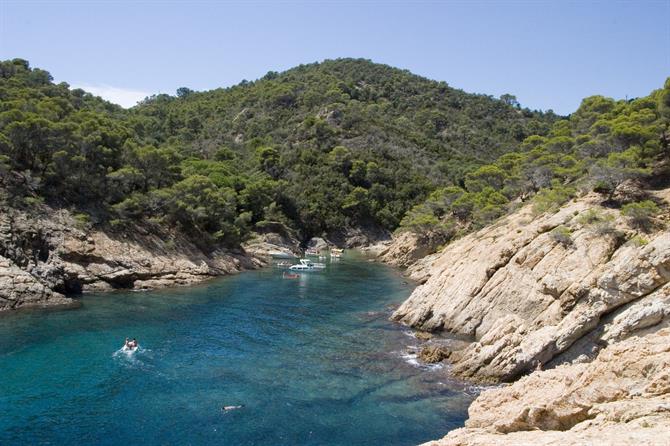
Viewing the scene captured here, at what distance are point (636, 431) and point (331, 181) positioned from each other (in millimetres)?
122083

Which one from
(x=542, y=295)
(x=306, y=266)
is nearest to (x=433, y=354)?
(x=542, y=295)

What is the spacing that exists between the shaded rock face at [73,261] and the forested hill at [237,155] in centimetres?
331

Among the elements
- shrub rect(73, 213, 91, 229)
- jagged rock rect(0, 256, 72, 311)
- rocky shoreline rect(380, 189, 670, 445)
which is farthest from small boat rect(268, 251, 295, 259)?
jagged rock rect(0, 256, 72, 311)

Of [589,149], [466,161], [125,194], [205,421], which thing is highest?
[466,161]

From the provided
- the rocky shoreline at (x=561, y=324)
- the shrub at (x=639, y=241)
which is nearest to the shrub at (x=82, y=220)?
the rocky shoreline at (x=561, y=324)

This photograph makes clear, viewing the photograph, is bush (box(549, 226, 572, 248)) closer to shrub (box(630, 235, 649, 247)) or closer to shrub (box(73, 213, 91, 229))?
shrub (box(630, 235, 649, 247))

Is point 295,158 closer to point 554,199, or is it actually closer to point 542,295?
point 554,199

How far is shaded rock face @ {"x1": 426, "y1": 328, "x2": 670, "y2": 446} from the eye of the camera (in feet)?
41.0

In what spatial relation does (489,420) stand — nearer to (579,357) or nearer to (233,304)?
(579,357)

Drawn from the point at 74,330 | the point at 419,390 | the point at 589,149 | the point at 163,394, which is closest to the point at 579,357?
the point at 419,390

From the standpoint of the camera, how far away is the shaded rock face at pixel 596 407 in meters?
12.5

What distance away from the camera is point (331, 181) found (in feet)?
435

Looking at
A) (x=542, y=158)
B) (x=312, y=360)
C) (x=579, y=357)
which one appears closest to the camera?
(x=579, y=357)

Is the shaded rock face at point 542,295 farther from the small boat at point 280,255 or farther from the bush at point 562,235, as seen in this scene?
the small boat at point 280,255
